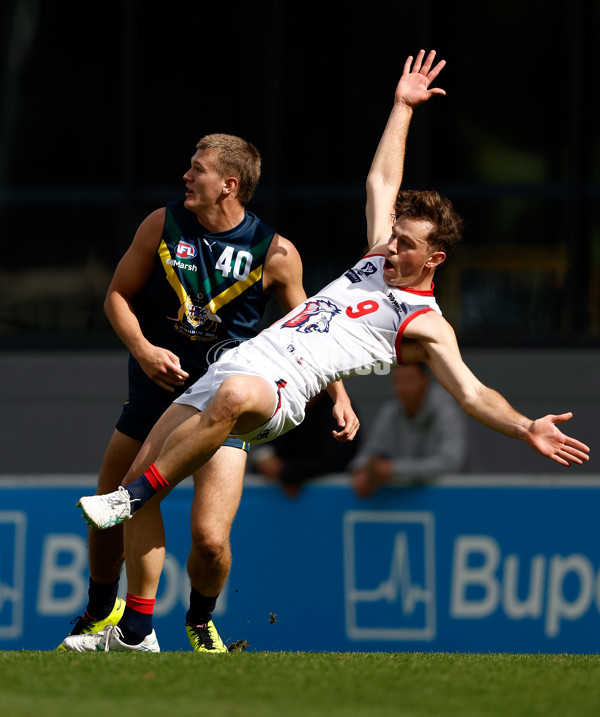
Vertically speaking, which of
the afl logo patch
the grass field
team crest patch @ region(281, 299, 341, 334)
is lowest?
the grass field

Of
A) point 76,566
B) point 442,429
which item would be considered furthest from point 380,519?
point 76,566

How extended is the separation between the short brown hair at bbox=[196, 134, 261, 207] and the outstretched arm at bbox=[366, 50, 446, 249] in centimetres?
A: 55

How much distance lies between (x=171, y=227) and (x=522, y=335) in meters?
6.80

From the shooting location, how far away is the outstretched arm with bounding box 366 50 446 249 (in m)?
5.80

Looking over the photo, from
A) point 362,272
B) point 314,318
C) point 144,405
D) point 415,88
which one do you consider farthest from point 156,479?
point 415,88

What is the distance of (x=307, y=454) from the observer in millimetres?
8117

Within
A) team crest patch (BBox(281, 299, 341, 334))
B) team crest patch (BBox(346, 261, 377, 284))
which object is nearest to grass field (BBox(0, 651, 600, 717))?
team crest patch (BBox(281, 299, 341, 334))

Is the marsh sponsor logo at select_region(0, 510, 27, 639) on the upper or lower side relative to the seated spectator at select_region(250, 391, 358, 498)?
lower

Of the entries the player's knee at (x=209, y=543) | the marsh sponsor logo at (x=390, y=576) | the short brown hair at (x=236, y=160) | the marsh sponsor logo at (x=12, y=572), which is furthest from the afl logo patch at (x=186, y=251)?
the marsh sponsor logo at (x=12, y=572)

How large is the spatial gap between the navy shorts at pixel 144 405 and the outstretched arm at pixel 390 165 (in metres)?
1.08

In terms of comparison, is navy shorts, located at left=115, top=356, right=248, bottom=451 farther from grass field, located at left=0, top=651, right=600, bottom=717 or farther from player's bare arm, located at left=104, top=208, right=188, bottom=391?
grass field, located at left=0, top=651, right=600, bottom=717

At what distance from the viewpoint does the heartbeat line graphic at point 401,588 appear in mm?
7098

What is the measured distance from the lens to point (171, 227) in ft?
18.3

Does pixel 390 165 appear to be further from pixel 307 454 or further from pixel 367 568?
pixel 307 454
